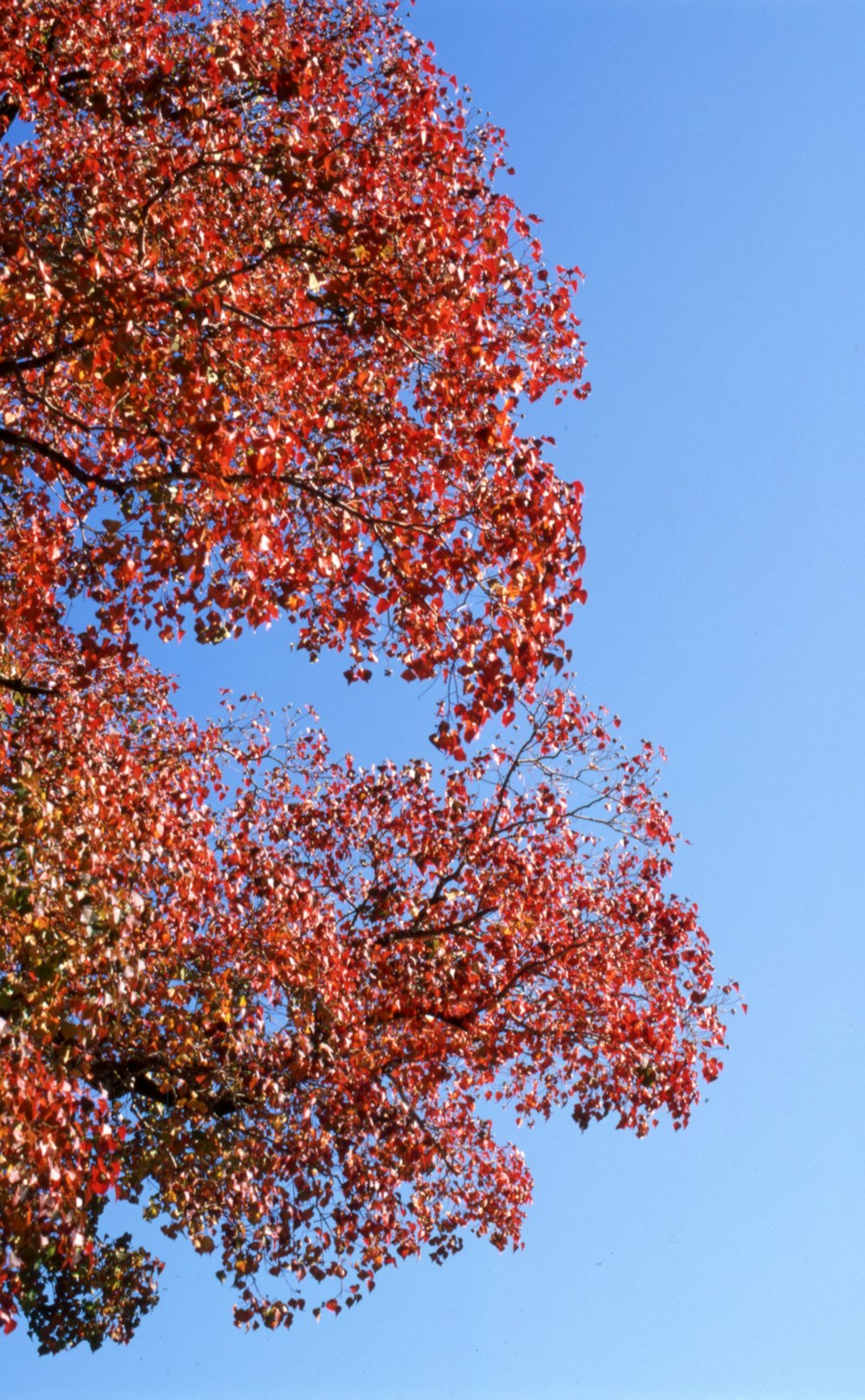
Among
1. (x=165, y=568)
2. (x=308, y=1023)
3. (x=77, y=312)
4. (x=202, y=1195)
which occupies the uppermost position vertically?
(x=77, y=312)

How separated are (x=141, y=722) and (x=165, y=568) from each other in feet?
23.5

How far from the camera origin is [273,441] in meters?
10.8

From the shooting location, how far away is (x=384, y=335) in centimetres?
1188

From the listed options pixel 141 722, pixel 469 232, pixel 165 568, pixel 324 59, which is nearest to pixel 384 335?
pixel 469 232

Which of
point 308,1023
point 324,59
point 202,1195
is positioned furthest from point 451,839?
point 324,59

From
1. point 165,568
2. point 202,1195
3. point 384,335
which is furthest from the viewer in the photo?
point 202,1195

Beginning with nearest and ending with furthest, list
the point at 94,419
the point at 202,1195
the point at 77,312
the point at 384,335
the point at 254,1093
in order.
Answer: the point at 77,312
the point at 384,335
the point at 94,419
the point at 254,1093
the point at 202,1195

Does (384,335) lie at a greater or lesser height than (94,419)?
lesser

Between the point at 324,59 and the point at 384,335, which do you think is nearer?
the point at 384,335

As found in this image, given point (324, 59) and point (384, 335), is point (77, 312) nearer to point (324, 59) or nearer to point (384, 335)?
point (384, 335)

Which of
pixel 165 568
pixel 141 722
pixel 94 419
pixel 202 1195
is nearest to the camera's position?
pixel 165 568

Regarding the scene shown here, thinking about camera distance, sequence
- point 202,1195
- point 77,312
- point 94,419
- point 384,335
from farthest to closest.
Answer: point 202,1195
point 94,419
point 384,335
point 77,312

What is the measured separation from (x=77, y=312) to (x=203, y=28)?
20.9 ft

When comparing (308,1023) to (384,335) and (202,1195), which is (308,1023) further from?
(384,335)
